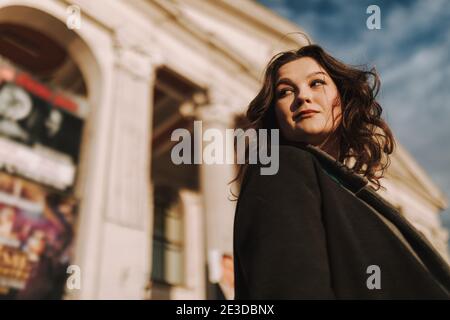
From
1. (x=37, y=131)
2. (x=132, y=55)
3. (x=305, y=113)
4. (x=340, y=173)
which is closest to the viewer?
(x=340, y=173)

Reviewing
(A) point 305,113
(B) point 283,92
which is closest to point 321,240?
(A) point 305,113

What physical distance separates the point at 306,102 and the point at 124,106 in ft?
32.4

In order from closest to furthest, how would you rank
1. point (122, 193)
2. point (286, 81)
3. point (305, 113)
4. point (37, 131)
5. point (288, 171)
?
point (288, 171)
point (305, 113)
point (286, 81)
point (37, 131)
point (122, 193)

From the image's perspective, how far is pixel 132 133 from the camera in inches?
428

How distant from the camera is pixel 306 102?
1.56m

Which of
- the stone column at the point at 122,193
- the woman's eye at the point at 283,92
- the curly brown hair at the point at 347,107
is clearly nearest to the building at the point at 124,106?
the stone column at the point at 122,193

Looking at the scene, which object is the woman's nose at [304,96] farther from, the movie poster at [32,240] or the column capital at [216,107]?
the column capital at [216,107]

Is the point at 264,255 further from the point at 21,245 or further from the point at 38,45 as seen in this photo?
the point at 38,45

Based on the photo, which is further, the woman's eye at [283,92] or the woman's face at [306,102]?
the woman's eye at [283,92]

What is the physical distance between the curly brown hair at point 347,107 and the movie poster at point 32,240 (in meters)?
7.68

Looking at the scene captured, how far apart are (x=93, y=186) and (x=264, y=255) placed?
30.4ft

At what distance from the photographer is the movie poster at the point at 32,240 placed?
8.15m

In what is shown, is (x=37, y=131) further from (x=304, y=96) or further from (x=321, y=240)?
Answer: (x=321, y=240)

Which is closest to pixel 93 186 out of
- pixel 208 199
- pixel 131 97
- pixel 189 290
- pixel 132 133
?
pixel 132 133
